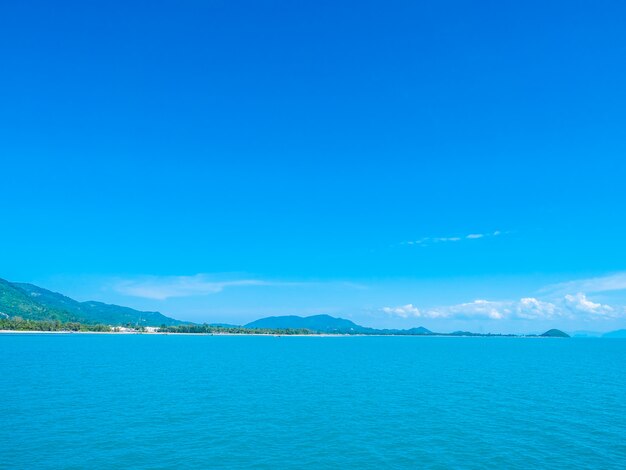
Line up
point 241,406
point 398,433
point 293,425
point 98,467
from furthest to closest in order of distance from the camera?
point 241,406, point 293,425, point 398,433, point 98,467

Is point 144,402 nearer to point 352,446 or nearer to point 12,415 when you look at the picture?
point 12,415

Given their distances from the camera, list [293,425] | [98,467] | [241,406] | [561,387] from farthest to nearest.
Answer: [561,387], [241,406], [293,425], [98,467]

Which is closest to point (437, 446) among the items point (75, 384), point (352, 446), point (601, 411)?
point (352, 446)

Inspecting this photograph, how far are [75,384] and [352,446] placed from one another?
184 feet

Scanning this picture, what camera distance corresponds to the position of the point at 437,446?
3853 centimetres

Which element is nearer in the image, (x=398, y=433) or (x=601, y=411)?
(x=398, y=433)

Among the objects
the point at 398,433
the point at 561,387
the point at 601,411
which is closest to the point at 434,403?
the point at 398,433

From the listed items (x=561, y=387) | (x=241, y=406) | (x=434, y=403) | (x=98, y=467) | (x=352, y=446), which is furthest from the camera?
(x=561, y=387)

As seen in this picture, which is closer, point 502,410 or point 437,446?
point 437,446

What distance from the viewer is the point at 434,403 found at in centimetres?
5866

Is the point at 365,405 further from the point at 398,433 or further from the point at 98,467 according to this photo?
the point at 98,467

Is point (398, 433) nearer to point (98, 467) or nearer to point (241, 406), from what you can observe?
point (241, 406)

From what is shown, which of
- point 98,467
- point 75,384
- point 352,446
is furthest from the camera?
point 75,384

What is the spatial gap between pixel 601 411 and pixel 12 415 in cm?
7693
